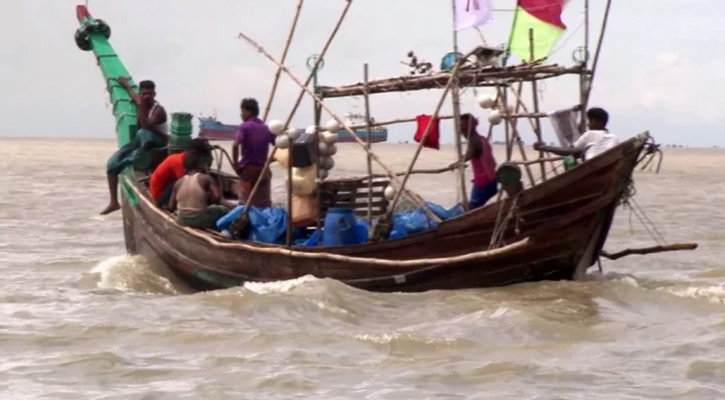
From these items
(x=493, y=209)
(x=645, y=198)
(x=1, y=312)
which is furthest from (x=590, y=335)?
(x=645, y=198)

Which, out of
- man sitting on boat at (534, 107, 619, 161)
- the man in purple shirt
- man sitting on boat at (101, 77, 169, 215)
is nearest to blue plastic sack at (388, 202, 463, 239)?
man sitting on boat at (534, 107, 619, 161)

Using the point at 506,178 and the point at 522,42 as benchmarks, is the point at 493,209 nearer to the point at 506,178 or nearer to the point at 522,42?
the point at 506,178

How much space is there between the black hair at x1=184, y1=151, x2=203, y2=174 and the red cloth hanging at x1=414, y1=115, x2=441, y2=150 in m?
2.20

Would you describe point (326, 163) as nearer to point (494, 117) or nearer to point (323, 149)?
point (323, 149)

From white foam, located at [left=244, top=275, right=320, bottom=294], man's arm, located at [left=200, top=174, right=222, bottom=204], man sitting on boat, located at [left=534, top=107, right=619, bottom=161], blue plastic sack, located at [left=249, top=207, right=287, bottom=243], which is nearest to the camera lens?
man sitting on boat, located at [left=534, top=107, right=619, bottom=161]

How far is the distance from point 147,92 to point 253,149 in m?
1.99

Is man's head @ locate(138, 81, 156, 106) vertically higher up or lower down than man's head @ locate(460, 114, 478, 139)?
higher up

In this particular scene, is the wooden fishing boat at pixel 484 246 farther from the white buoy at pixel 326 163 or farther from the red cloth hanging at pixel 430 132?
the red cloth hanging at pixel 430 132

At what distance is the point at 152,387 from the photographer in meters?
7.03

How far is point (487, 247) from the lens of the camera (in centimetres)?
927

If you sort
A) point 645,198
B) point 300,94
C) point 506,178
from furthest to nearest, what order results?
1. point 645,198
2. point 300,94
3. point 506,178

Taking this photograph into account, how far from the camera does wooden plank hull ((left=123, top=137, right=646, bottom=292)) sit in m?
9.03

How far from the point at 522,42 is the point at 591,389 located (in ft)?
12.5

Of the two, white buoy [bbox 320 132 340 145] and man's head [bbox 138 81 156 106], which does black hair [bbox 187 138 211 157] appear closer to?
white buoy [bbox 320 132 340 145]
